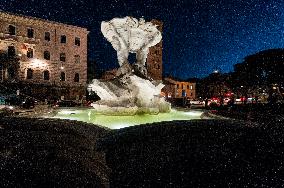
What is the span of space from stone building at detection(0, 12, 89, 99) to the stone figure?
1099 inches

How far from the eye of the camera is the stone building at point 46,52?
36.9 metres

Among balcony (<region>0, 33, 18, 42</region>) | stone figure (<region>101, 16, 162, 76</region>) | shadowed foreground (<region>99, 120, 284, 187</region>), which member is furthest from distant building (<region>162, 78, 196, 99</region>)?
shadowed foreground (<region>99, 120, 284, 187</region>)

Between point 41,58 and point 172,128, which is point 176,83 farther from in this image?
point 172,128

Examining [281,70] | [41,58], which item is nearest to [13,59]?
[41,58]

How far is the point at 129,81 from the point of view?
11.2m

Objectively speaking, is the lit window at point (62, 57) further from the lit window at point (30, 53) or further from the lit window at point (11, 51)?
the lit window at point (11, 51)

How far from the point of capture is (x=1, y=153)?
3588 millimetres

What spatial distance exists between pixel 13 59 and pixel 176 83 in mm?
39779

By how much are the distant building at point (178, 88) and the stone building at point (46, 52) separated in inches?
961

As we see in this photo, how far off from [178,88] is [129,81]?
59.2 meters

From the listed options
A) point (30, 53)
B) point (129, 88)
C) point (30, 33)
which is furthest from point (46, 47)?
point (129, 88)

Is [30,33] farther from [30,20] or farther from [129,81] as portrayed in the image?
[129,81]

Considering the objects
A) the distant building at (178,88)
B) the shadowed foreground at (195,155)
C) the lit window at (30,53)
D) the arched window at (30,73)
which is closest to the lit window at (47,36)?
the lit window at (30,53)

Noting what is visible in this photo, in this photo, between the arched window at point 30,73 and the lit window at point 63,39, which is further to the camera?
the lit window at point 63,39
